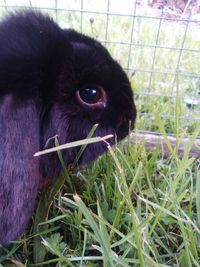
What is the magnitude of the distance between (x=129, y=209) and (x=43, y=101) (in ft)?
1.32

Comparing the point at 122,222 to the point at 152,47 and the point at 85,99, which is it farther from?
the point at 152,47

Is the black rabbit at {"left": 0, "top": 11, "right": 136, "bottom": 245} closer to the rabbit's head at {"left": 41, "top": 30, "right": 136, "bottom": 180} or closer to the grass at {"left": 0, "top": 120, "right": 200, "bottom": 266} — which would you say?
the rabbit's head at {"left": 41, "top": 30, "right": 136, "bottom": 180}

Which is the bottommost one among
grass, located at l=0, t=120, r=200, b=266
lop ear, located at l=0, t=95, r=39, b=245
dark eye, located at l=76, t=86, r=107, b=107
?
grass, located at l=0, t=120, r=200, b=266

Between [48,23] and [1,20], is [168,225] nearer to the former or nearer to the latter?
[48,23]

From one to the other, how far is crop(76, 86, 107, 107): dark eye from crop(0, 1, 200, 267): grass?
0.16 m

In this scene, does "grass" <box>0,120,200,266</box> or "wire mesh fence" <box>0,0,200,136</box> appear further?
"wire mesh fence" <box>0,0,200,136</box>

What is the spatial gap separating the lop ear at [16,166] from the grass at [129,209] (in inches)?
3.8

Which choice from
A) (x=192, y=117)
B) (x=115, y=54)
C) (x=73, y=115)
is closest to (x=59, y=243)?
(x=73, y=115)

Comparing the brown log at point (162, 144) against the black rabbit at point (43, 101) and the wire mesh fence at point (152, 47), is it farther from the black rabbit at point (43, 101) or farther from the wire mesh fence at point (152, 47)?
the black rabbit at point (43, 101)

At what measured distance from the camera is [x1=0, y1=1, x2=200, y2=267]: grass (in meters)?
1.04

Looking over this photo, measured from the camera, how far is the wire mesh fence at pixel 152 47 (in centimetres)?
182

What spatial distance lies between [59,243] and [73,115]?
38 cm

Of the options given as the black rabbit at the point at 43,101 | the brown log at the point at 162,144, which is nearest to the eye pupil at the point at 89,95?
the black rabbit at the point at 43,101

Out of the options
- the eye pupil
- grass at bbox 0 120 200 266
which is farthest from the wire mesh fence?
the eye pupil
